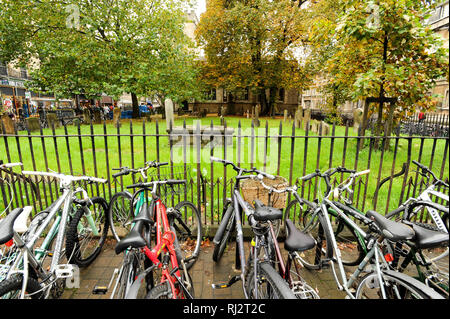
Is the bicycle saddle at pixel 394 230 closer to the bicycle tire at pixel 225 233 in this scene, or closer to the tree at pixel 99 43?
the bicycle tire at pixel 225 233

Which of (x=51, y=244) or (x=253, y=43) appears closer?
(x=51, y=244)

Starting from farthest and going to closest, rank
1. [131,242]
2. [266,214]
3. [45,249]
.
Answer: [45,249] → [266,214] → [131,242]

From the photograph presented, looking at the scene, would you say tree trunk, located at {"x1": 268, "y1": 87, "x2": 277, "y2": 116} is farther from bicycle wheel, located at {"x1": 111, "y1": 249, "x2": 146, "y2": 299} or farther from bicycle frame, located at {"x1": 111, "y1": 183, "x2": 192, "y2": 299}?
bicycle wheel, located at {"x1": 111, "y1": 249, "x2": 146, "y2": 299}

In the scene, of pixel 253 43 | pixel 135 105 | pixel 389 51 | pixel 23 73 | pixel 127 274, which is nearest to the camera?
pixel 127 274

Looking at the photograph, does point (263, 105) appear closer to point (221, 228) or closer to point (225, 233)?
point (225, 233)

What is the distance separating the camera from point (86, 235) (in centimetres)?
312

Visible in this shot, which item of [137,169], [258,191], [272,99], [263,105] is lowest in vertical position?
[258,191]

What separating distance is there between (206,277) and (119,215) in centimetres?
156

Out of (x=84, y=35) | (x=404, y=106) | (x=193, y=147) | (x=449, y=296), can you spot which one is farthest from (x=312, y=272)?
(x=84, y=35)

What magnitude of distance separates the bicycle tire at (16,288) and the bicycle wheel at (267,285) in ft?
5.91

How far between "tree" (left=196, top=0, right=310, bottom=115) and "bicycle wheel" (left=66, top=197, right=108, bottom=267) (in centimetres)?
2380

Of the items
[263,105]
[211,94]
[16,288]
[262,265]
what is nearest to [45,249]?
[16,288]

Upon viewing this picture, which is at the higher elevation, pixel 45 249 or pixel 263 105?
pixel 263 105

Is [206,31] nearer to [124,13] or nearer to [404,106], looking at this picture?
[124,13]
